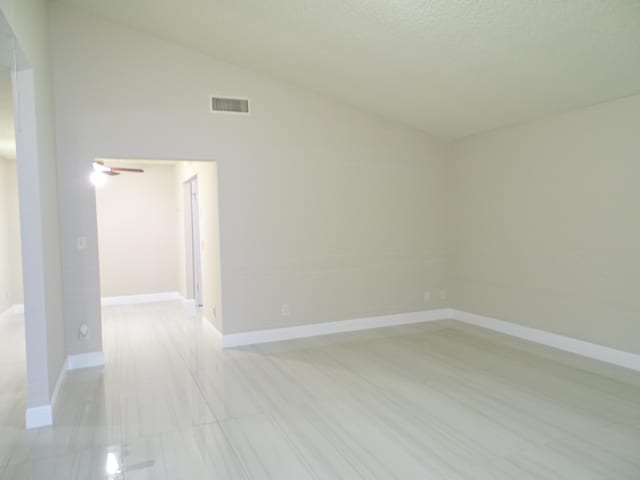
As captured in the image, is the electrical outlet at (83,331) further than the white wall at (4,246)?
No

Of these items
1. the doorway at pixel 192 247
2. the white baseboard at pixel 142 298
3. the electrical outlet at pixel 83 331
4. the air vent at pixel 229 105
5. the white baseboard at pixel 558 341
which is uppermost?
the air vent at pixel 229 105

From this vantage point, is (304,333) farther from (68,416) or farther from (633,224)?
(633,224)

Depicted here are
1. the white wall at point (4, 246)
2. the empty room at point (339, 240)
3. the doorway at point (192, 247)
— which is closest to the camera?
the empty room at point (339, 240)

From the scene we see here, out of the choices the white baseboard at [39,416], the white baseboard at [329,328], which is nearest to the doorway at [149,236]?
the white baseboard at [329,328]

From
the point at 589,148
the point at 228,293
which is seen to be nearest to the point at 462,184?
the point at 589,148

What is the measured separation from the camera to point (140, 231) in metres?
7.94

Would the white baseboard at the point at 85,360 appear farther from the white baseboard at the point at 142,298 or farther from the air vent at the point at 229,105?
the white baseboard at the point at 142,298

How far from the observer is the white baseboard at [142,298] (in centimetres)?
772

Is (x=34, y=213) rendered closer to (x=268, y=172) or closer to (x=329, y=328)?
(x=268, y=172)

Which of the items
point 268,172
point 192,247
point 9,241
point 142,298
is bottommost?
point 142,298

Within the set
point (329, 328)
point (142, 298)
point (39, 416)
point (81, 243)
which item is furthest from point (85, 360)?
point (142, 298)

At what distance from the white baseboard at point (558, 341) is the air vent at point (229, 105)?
402 centimetres

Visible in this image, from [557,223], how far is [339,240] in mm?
2486

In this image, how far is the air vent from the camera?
4.85 meters
